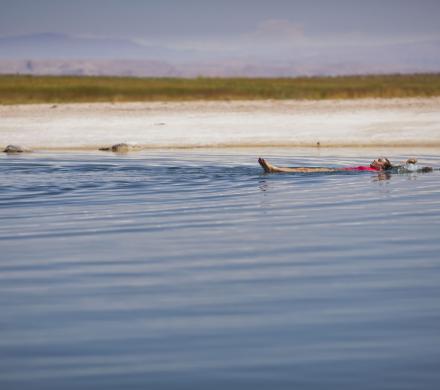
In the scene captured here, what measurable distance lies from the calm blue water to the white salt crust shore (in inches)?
534

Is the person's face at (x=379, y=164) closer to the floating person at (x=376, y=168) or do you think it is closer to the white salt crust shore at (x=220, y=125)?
the floating person at (x=376, y=168)

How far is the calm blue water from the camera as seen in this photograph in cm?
620

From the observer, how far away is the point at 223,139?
98.0 ft

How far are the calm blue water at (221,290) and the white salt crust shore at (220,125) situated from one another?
13555 millimetres

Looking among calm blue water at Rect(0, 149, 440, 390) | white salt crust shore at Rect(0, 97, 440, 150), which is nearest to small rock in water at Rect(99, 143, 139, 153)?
white salt crust shore at Rect(0, 97, 440, 150)

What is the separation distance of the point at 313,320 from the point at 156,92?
149 feet

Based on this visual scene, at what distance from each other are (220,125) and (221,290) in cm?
2497

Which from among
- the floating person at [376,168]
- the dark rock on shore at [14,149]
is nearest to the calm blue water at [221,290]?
the floating person at [376,168]

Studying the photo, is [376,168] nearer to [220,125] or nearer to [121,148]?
[121,148]

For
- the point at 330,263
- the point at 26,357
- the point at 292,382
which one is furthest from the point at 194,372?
the point at 330,263

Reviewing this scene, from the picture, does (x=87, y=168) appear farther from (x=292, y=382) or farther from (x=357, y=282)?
(x=292, y=382)

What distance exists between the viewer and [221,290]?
833 cm

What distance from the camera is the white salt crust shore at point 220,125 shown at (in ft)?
97.1

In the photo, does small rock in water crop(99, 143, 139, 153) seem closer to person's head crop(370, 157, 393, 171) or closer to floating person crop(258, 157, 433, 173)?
floating person crop(258, 157, 433, 173)
